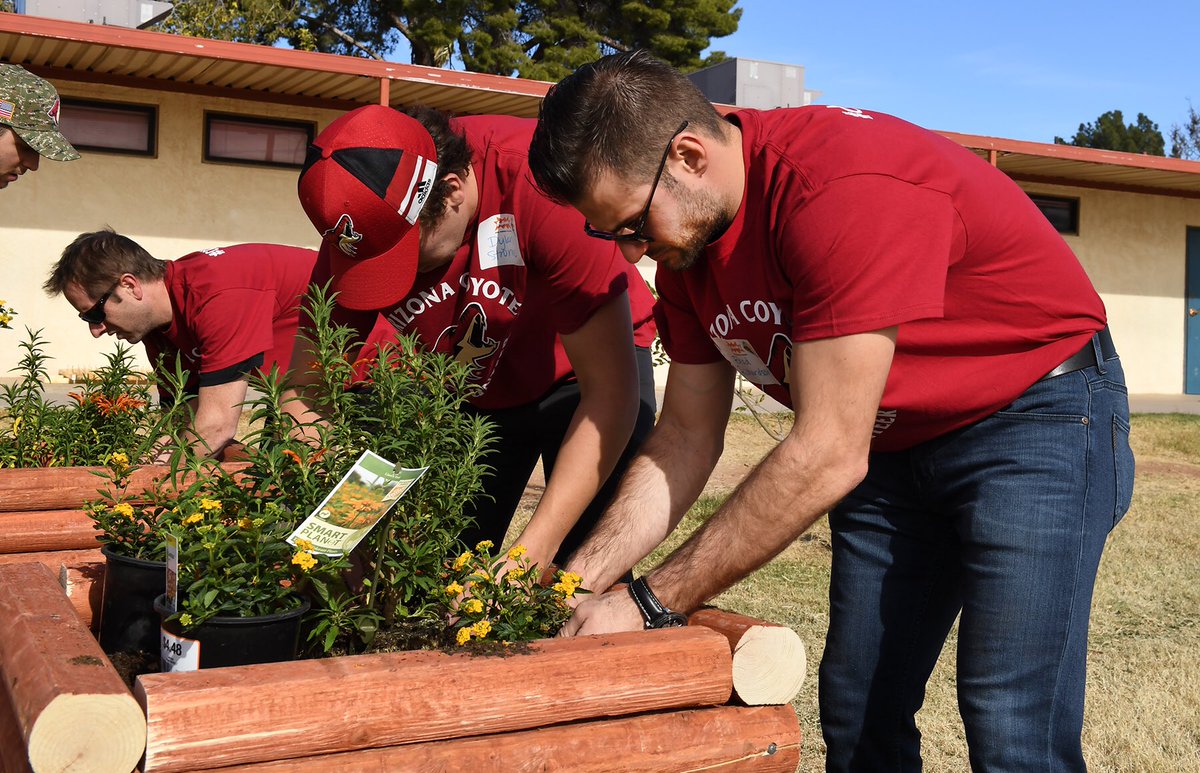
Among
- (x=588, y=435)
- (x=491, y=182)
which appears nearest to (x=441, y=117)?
(x=491, y=182)

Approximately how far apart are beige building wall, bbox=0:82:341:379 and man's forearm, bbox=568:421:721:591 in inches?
362

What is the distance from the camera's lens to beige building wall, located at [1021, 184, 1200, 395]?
15.0 meters

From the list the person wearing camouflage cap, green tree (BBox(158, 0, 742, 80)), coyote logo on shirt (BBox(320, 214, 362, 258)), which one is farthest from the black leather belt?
green tree (BBox(158, 0, 742, 80))

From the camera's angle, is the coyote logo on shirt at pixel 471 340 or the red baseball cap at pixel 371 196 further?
the coyote logo on shirt at pixel 471 340

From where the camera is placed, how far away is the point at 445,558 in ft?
6.44

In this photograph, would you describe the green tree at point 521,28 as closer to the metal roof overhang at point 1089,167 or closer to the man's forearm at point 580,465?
the metal roof overhang at point 1089,167

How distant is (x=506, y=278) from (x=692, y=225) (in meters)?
0.69

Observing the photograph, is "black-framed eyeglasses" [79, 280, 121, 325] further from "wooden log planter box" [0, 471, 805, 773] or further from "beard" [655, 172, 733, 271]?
"beard" [655, 172, 733, 271]

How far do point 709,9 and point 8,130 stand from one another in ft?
70.7

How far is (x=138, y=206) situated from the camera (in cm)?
1085

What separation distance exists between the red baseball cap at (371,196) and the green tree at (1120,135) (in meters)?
49.3

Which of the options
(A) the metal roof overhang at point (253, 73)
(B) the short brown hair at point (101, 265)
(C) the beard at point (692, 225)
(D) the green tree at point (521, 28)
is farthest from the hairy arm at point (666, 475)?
(D) the green tree at point (521, 28)

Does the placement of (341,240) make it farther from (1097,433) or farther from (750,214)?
(1097,433)

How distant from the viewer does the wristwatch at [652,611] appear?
74.2 inches
